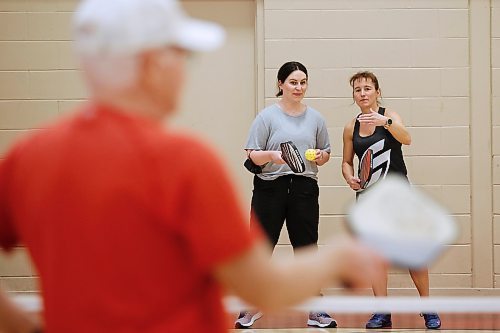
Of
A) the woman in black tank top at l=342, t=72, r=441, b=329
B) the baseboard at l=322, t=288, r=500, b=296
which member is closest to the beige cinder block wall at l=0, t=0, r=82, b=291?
the woman in black tank top at l=342, t=72, r=441, b=329

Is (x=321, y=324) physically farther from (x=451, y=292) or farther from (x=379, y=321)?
(x=451, y=292)

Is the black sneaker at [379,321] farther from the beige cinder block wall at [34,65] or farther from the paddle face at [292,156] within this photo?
the beige cinder block wall at [34,65]

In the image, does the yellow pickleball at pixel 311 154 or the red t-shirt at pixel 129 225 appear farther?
the yellow pickleball at pixel 311 154

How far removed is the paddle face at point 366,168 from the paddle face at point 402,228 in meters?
5.21

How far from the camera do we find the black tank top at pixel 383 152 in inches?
257

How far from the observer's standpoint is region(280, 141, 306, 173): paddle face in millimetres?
6534

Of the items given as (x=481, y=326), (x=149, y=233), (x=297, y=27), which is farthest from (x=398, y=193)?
(x=297, y=27)

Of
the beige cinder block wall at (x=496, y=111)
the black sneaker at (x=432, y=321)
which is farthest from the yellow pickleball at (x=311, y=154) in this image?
the beige cinder block wall at (x=496, y=111)

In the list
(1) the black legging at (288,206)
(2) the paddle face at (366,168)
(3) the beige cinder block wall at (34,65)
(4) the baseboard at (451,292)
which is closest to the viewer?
(2) the paddle face at (366,168)

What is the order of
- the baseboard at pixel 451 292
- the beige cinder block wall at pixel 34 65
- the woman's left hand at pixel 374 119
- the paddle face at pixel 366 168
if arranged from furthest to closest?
the beige cinder block wall at pixel 34 65
the baseboard at pixel 451 292
the paddle face at pixel 366 168
the woman's left hand at pixel 374 119

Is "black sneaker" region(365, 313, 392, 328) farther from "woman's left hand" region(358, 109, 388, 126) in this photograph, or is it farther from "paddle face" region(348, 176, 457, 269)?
"paddle face" region(348, 176, 457, 269)

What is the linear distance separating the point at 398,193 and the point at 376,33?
22.5ft

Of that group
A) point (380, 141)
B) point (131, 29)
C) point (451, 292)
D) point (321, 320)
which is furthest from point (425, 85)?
point (131, 29)

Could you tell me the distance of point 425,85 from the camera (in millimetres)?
8062
